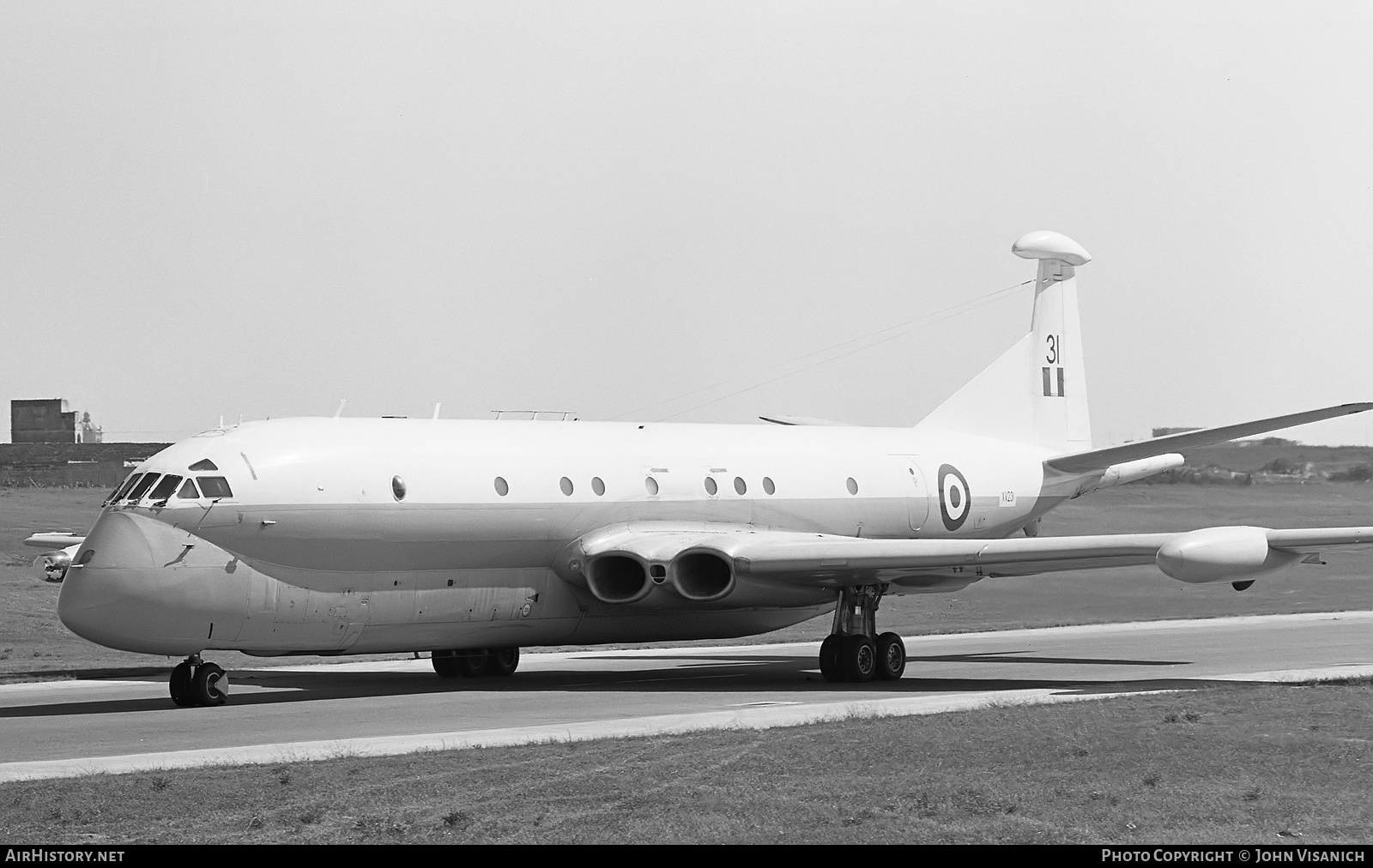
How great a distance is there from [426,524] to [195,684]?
2.87 m

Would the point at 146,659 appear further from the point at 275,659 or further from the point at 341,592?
the point at 341,592

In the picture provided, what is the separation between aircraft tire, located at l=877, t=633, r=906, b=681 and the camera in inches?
805

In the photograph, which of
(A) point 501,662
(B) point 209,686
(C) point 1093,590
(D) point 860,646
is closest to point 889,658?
(D) point 860,646

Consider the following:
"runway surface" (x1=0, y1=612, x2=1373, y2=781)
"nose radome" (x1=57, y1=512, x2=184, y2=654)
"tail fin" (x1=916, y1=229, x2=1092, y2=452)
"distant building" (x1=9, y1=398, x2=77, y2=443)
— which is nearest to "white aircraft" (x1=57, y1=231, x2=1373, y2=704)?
"nose radome" (x1=57, y1=512, x2=184, y2=654)

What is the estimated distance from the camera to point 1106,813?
9047mm

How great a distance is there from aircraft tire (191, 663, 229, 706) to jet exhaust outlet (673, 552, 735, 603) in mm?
5185

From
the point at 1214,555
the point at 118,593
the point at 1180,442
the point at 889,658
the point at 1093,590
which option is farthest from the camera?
the point at 1093,590

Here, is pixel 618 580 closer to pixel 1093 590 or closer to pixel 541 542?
pixel 541 542

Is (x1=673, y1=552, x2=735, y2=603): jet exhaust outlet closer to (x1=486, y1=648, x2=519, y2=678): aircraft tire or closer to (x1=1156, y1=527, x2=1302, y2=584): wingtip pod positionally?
(x1=486, y1=648, x2=519, y2=678): aircraft tire

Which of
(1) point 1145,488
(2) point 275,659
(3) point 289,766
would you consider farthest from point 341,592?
(1) point 1145,488

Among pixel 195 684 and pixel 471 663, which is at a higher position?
pixel 471 663

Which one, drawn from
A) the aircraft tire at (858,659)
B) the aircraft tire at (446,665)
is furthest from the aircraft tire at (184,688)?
the aircraft tire at (858,659)

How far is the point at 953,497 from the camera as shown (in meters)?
25.3

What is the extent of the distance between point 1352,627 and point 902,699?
13.8m
